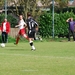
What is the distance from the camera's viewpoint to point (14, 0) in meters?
49.8

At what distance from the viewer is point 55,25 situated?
143 feet

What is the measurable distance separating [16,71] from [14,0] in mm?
36465

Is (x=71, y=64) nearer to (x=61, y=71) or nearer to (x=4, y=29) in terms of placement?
(x=61, y=71)

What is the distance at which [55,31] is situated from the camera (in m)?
43.4

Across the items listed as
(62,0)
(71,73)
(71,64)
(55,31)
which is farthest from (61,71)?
(62,0)

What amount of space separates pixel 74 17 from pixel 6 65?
29.7 metres

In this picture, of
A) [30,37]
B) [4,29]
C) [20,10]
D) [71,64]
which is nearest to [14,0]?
[20,10]

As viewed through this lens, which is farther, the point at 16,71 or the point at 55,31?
the point at 55,31

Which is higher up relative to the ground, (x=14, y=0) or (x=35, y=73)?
(x=14, y=0)

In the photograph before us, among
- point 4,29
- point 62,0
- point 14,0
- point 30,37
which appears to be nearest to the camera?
point 30,37

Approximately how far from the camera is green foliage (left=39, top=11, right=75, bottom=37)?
42.9 m

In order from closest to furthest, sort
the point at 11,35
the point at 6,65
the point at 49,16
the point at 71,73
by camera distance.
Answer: the point at 71,73
the point at 6,65
the point at 11,35
the point at 49,16

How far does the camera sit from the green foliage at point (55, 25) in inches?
1689

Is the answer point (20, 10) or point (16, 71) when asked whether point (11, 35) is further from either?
point (16, 71)
